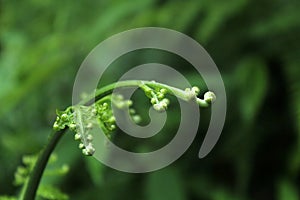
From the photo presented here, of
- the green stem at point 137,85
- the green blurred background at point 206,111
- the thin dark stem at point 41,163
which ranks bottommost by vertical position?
the thin dark stem at point 41,163

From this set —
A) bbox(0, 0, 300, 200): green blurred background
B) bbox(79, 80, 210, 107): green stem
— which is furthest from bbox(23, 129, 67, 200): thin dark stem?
bbox(0, 0, 300, 200): green blurred background

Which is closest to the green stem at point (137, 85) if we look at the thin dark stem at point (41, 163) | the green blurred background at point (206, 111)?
the thin dark stem at point (41, 163)

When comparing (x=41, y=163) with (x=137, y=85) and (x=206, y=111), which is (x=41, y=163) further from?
(x=206, y=111)

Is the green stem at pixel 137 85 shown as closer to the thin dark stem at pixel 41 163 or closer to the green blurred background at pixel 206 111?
the thin dark stem at pixel 41 163

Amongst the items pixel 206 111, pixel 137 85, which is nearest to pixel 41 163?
pixel 137 85

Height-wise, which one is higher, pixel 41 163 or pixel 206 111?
pixel 206 111

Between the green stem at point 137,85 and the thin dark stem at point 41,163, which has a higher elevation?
the green stem at point 137,85

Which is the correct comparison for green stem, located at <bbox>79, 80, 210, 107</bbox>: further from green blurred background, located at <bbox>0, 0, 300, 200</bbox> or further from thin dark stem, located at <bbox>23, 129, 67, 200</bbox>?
green blurred background, located at <bbox>0, 0, 300, 200</bbox>

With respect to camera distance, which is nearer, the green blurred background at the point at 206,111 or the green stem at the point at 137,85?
the green stem at the point at 137,85

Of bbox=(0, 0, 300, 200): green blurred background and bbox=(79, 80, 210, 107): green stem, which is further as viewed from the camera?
bbox=(0, 0, 300, 200): green blurred background
